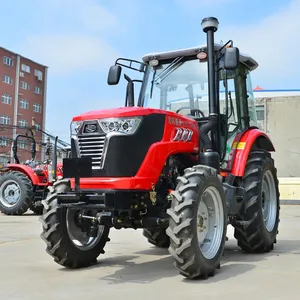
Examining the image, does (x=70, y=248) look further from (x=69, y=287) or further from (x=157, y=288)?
(x=157, y=288)

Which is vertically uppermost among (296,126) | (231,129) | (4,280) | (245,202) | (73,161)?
(296,126)

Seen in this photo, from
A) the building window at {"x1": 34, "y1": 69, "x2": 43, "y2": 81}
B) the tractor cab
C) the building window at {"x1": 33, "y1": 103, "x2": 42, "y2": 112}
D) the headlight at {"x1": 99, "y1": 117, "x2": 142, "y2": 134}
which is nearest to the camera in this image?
the headlight at {"x1": 99, "y1": 117, "x2": 142, "y2": 134}

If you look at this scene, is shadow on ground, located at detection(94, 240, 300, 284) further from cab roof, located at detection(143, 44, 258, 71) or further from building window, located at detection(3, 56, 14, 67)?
building window, located at detection(3, 56, 14, 67)

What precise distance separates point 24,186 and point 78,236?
363 inches

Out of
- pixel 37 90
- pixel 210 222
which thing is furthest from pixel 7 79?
pixel 210 222

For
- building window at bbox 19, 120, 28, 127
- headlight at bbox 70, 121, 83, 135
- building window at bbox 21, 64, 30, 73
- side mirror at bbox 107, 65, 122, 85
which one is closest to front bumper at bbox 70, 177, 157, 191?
headlight at bbox 70, 121, 83, 135

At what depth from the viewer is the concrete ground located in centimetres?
432

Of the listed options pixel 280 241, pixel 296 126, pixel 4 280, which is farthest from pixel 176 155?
pixel 296 126

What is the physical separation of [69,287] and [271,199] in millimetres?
3897

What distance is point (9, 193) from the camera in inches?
588

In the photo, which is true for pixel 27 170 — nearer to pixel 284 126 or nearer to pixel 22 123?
pixel 284 126

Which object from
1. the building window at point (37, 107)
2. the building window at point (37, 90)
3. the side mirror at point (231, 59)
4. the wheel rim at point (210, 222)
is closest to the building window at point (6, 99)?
the building window at point (37, 107)

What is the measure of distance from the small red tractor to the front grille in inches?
361

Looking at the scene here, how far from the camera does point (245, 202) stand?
6453mm
